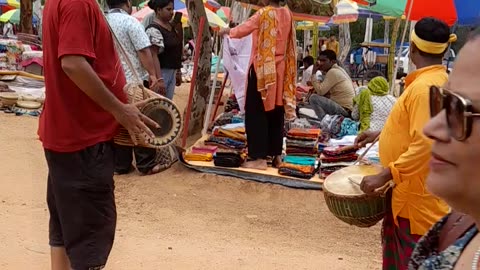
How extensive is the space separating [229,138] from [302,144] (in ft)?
2.76

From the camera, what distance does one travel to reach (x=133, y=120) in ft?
9.29

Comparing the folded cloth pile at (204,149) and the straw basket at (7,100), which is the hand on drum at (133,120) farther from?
the straw basket at (7,100)

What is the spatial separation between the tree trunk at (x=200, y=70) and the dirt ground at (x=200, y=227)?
1.57 m

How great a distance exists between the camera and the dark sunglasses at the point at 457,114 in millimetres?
1150

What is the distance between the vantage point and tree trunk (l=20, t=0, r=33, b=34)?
1578 cm

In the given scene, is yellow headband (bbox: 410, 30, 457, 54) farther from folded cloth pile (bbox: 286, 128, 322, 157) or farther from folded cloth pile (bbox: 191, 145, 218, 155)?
folded cloth pile (bbox: 191, 145, 218, 155)

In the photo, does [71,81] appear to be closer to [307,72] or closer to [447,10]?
[447,10]

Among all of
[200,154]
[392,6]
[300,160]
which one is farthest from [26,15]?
[300,160]

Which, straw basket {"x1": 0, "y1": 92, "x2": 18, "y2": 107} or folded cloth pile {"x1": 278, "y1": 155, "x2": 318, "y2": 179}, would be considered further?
straw basket {"x1": 0, "y1": 92, "x2": 18, "y2": 107}

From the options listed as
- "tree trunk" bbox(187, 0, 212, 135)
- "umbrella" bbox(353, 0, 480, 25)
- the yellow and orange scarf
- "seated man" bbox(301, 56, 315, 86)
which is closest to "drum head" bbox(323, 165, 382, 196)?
the yellow and orange scarf

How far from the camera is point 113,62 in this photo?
2.94m

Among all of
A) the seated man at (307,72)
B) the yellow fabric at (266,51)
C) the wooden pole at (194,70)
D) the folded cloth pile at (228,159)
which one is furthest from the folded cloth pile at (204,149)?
the seated man at (307,72)

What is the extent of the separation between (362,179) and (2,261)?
8.30ft

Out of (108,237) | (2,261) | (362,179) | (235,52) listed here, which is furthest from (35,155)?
(362,179)
